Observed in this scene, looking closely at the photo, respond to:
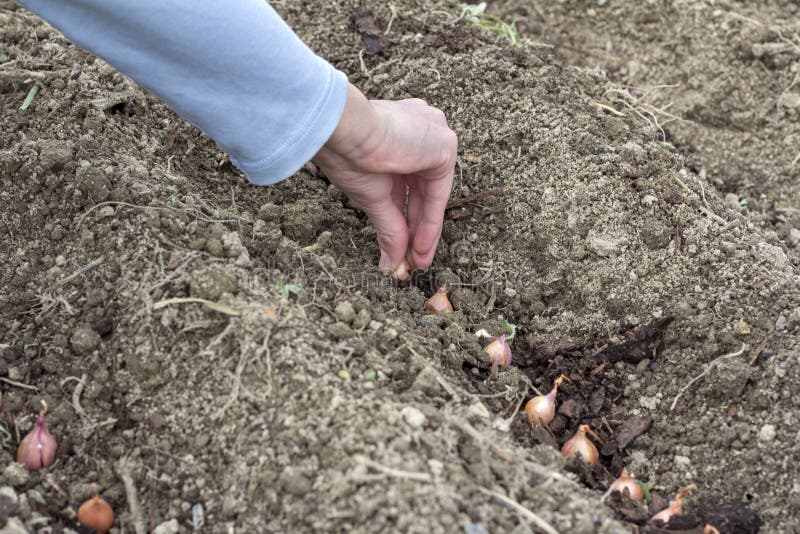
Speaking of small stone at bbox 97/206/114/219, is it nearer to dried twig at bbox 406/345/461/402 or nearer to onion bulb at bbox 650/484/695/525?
dried twig at bbox 406/345/461/402

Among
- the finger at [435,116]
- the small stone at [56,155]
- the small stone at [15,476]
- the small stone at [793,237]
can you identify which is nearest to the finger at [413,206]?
the finger at [435,116]

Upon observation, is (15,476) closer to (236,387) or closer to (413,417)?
(236,387)

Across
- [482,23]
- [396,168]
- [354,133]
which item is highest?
[354,133]

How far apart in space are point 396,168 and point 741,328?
3.56 feet

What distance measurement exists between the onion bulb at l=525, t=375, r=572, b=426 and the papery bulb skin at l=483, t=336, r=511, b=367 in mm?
156

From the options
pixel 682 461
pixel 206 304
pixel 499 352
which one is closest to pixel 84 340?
pixel 206 304

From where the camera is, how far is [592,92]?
3127 mm

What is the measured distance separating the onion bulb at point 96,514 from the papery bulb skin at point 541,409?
111cm

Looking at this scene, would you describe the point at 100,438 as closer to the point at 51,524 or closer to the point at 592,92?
the point at 51,524

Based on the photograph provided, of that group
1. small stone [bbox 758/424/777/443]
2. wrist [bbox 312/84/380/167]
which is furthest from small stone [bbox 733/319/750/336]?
wrist [bbox 312/84/380/167]

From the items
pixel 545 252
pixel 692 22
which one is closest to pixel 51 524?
pixel 545 252

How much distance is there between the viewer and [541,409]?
7.28 feet

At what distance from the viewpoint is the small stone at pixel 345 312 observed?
6.95 ft

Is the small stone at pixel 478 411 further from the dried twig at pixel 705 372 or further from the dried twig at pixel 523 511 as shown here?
the dried twig at pixel 705 372
